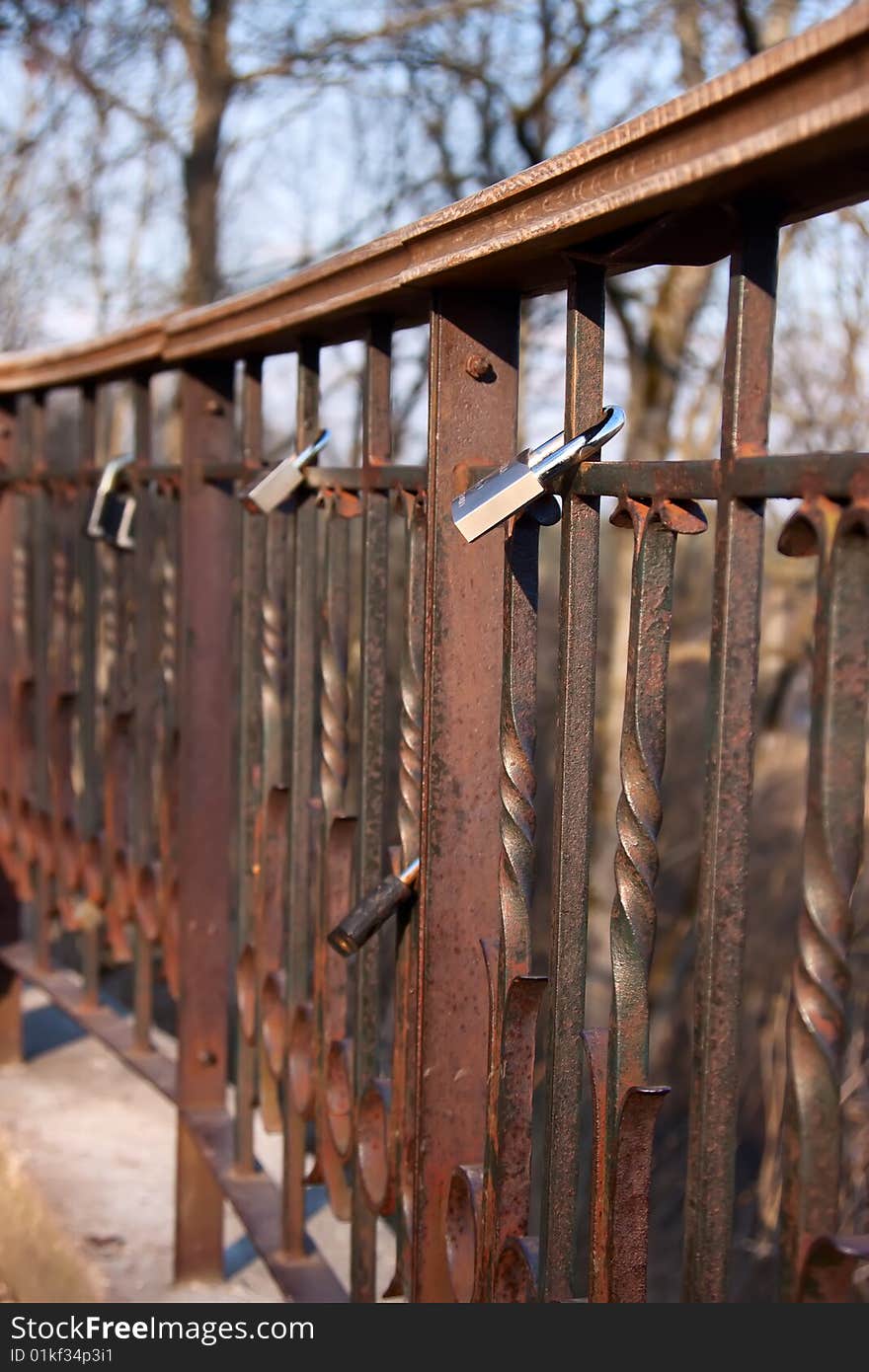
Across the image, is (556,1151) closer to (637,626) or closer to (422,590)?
(637,626)

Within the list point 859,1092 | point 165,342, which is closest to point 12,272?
point 859,1092

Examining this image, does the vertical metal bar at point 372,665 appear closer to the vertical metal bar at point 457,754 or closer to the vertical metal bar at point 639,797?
the vertical metal bar at point 457,754

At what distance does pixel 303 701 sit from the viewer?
1812 mm

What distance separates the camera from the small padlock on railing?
1.50 meters

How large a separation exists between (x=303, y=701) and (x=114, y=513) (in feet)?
2.72

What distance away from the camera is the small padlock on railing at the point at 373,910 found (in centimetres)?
150

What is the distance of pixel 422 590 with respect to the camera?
5.04ft

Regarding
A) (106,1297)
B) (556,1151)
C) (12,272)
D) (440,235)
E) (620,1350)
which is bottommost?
(106,1297)

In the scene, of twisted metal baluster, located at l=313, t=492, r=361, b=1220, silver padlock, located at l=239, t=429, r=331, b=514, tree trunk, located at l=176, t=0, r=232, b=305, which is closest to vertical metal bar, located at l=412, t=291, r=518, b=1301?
twisted metal baluster, located at l=313, t=492, r=361, b=1220

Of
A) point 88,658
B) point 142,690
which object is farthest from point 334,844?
point 88,658

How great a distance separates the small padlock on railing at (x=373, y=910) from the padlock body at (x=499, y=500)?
0.47m

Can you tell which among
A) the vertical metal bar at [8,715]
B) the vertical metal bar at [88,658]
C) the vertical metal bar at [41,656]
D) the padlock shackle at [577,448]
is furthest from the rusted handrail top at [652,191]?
the vertical metal bar at [8,715]

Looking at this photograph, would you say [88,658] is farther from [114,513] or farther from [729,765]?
[729,765]

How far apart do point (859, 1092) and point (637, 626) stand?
6.94 metres
